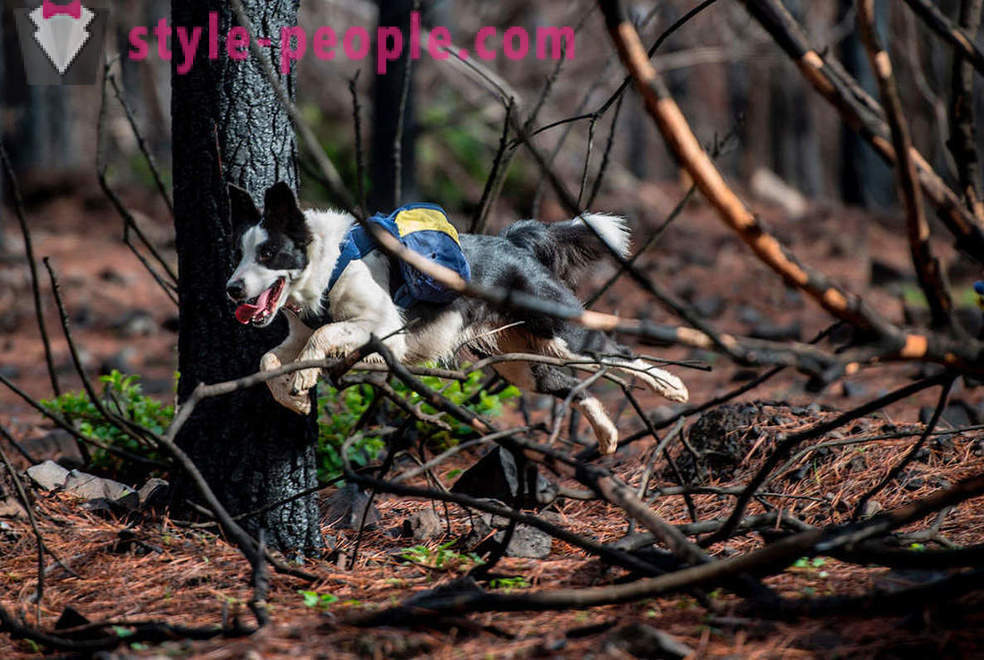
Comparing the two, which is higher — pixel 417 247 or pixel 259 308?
pixel 417 247

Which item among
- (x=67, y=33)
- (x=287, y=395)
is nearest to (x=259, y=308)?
(x=287, y=395)

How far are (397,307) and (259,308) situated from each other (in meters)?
0.60

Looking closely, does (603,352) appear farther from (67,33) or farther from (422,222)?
(67,33)

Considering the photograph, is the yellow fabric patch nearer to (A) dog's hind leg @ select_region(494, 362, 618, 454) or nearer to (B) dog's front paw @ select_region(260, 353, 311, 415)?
(B) dog's front paw @ select_region(260, 353, 311, 415)

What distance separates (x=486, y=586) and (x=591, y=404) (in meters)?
1.48

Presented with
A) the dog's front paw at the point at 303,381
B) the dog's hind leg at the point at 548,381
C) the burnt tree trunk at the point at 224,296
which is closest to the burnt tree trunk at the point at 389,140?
the dog's hind leg at the point at 548,381

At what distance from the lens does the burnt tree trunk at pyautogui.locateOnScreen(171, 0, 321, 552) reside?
3564 millimetres

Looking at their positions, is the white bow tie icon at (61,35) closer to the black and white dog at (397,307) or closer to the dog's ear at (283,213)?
the black and white dog at (397,307)

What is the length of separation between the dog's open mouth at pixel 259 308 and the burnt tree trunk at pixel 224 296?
223mm

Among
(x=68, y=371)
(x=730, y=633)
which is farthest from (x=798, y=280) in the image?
(x=68, y=371)

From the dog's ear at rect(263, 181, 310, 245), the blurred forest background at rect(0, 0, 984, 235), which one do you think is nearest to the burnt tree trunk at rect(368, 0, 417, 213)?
the blurred forest background at rect(0, 0, 984, 235)

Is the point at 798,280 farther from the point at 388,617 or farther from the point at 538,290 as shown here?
the point at 538,290

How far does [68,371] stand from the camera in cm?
768

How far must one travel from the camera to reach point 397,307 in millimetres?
3852
